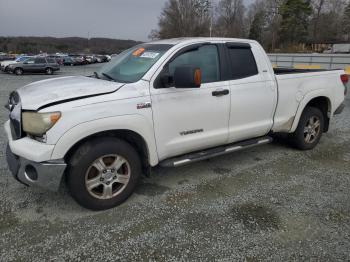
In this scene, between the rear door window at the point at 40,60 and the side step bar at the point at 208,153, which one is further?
the rear door window at the point at 40,60

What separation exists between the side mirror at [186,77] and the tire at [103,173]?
865 millimetres

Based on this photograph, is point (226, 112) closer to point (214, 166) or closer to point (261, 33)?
point (214, 166)

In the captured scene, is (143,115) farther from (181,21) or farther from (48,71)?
(181,21)

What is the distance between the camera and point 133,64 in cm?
376

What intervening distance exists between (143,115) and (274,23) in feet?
231

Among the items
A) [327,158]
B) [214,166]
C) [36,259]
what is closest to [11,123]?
[36,259]

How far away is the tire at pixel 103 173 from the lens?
9.93 ft

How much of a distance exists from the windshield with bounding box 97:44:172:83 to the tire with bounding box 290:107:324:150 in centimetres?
265

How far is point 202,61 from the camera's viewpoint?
12.5ft

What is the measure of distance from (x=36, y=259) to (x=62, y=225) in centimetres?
A: 50

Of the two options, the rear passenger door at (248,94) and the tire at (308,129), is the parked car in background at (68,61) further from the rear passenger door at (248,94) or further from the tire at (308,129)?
the rear passenger door at (248,94)

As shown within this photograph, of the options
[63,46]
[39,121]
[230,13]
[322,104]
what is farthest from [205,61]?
[63,46]

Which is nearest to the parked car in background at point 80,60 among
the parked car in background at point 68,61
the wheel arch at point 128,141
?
the parked car in background at point 68,61

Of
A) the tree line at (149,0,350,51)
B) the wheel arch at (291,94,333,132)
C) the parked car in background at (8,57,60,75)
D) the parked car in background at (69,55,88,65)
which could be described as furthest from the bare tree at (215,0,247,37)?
the wheel arch at (291,94,333,132)
